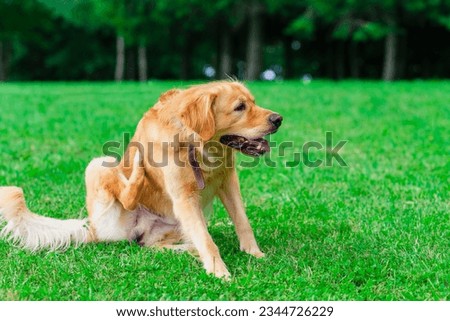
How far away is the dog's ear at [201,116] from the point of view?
4113 mm

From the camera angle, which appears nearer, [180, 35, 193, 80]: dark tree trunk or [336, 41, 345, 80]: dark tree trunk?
[180, 35, 193, 80]: dark tree trunk

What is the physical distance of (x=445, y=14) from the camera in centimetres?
2672

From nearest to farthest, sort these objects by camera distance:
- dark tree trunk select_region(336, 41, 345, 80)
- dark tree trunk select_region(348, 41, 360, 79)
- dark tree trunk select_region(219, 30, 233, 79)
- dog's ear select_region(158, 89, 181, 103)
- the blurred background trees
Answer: dog's ear select_region(158, 89, 181, 103) → the blurred background trees → dark tree trunk select_region(219, 30, 233, 79) → dark tree trunk select_region(348, 41, 360, 79) → dark tree trunk select_region(336, 41, 345, 80)

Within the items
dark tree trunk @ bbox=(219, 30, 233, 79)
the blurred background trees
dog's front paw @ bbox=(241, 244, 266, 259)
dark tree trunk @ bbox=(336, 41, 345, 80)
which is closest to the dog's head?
dog's front paw @ bbox=(241, 244, 266, 259)

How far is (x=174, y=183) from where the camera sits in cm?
429

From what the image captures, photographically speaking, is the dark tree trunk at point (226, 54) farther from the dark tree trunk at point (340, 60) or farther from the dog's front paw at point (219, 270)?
the dog's front paw at point (219, 270)

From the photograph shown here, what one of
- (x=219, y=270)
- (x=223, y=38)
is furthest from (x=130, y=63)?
(x=219, y=270)

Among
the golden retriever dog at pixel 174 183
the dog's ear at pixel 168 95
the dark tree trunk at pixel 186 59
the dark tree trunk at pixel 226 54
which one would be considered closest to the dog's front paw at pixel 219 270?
the golden retriever dog at pixel 174 183

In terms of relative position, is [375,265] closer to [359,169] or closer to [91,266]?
[91,266]

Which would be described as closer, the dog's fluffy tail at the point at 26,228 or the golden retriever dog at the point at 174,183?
the golden retriever dog at the point at 174,183

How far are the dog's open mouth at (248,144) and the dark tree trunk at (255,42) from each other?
24.1 m

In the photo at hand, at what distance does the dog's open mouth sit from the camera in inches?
166

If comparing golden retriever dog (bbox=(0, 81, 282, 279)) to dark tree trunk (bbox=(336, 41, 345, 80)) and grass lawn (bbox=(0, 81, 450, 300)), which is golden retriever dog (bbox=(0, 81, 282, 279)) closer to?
grass lawn (bbox=(0, 81, 450, 300))

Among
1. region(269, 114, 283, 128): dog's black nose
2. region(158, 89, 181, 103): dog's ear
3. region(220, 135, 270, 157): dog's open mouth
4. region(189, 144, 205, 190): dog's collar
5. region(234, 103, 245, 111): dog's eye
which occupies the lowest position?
region(189, 144, 205, 190): dog's collar
